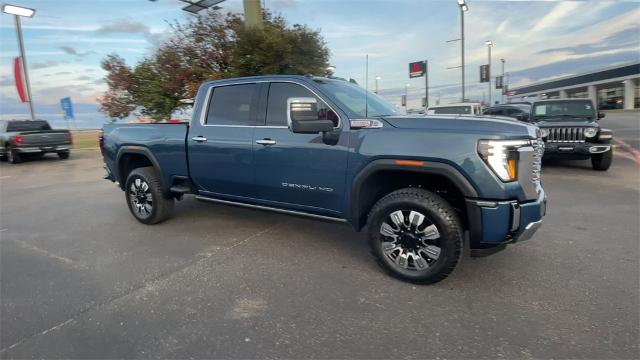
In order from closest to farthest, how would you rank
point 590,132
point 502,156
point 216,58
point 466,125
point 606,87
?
point 502,156, point 466,125, point 590,132, point 216,58, point 606,87

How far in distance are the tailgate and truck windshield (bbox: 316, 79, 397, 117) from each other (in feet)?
50.2

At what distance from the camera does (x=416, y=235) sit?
3.56 m

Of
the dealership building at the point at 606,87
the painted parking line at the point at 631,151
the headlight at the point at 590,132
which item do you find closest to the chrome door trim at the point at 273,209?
the headlight at the point at 590,132

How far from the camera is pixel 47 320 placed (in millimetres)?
3160

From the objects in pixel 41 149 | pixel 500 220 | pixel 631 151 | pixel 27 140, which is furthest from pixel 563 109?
pixel 27 140

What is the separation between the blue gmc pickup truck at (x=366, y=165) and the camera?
3297 mm

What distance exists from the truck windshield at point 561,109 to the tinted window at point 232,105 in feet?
28.9

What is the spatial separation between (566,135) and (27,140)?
17.7 metres

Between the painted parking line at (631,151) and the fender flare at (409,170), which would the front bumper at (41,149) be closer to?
the fender flare at (409,170)

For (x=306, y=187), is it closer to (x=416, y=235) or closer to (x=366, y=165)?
(x=366, y=165)

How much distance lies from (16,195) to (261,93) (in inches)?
287

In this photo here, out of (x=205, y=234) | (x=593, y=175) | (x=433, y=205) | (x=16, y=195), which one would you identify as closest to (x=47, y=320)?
(x=205, y=234)

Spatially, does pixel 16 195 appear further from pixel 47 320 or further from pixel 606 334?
pixel 606 334

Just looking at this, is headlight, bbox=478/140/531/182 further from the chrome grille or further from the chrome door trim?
the chrome grille
